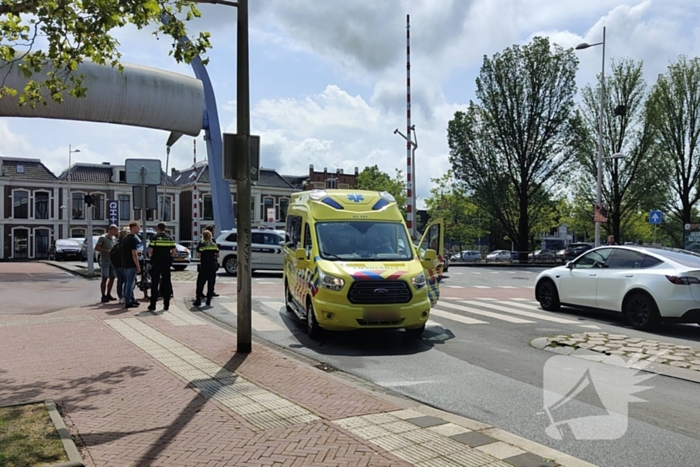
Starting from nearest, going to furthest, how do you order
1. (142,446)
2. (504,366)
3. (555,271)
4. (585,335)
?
(142,446), (504,366), (585,335), (555,271)

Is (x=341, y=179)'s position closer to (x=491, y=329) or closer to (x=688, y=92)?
(x=688, y=92)

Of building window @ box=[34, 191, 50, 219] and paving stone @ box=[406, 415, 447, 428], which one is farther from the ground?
building window @ box=[34, 191, 50, 219]

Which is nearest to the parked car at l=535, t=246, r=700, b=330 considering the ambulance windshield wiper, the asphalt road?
the asphalt road

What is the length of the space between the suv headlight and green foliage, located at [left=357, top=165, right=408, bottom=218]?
54.1m

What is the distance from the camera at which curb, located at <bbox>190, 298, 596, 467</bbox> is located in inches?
176

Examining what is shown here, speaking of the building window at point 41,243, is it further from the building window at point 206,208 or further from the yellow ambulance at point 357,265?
the yellow ambulance at point 357,265

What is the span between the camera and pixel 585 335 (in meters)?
9.74

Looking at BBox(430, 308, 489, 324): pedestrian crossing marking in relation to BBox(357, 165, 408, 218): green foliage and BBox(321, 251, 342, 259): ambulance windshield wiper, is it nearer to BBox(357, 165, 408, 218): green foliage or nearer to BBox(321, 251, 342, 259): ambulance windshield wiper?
BBox(321, 251, 342, 259): ambulance windshield wiper

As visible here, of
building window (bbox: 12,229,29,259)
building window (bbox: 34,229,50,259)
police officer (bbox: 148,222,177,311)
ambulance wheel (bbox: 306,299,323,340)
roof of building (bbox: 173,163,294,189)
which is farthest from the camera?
roof of building (bbox: 173,163,294,189)

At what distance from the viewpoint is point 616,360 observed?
8.02 meters

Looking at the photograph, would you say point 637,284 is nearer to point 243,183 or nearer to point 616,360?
point 616,360

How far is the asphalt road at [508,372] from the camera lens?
4.94 m

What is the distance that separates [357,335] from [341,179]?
66.7m

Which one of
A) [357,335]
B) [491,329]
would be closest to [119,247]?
[357,335]
